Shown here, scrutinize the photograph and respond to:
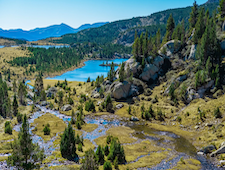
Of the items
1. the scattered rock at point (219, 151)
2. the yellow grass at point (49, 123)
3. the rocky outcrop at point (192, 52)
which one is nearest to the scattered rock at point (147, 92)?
the rocky outcrop at point (192, 52)

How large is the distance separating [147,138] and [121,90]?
3136 cm

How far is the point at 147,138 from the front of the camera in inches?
1868

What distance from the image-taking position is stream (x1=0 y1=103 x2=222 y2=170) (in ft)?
117

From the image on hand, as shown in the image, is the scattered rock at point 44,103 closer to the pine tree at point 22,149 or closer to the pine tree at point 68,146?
the pine tree at point 68,146

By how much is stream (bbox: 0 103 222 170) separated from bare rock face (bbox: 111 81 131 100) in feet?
45.8

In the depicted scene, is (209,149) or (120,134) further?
(120,134)

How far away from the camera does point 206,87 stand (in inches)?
2399

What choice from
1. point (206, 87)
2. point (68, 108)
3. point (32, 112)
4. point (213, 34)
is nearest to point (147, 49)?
point (213, 34)

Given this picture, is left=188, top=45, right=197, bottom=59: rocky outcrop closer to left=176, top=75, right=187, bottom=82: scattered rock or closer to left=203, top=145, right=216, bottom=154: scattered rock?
left=176, top=75, right=187, bottom=82: scattered rock

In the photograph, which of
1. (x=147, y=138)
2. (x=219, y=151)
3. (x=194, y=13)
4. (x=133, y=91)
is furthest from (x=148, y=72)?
(x=219, y=151)

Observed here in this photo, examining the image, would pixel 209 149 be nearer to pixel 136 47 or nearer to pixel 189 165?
pixel 189 165

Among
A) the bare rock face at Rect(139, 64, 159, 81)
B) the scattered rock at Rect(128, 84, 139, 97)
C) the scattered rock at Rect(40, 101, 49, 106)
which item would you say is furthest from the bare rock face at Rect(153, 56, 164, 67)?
the scattered rock at Rect(40, 101, 49, 106)

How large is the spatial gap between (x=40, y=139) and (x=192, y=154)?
130 feet

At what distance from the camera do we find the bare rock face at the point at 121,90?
75125mm
